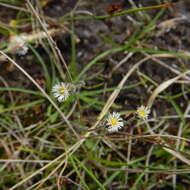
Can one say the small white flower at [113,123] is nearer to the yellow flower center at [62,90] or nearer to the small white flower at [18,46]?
the yellow flower center at [62,90]

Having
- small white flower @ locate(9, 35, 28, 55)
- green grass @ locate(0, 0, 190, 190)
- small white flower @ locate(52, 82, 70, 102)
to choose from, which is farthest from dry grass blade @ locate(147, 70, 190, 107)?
small white flower @ locate(9, 35, 28, 55)

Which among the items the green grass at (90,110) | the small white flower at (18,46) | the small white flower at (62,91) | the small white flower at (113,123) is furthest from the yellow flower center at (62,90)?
the small white flower at (18,46)

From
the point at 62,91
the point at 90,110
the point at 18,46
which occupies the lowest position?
the point at 90,110

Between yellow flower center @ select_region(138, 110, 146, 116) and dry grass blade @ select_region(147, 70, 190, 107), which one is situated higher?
yellow flower center @ select_region(138, 110, 146, 116)

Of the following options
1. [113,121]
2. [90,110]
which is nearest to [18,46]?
[90,110]

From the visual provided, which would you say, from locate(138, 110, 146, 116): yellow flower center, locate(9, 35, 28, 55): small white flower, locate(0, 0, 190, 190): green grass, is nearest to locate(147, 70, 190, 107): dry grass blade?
locate(0, 0, 190, 190): green grass

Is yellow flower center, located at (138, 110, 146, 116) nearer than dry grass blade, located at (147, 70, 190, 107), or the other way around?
yellow flower center, located at (138, 110, 146, 116)

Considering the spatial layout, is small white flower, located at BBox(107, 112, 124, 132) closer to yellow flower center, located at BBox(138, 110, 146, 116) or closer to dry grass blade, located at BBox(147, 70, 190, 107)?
yellow flower center, located at BBox(138, 110, 146, 116)

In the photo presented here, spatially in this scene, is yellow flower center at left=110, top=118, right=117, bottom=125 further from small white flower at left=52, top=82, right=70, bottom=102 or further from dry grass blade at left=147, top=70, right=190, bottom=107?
dry grass blade at left=147, top=70, right=190, bottom=107

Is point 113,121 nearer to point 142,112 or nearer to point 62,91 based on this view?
point 142,112

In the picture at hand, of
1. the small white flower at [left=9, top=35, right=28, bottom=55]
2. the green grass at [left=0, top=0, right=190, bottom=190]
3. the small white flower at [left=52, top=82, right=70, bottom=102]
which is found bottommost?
the green grass at [left=0, top=0, right=190, bottom=190]

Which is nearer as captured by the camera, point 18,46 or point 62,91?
point 62,91

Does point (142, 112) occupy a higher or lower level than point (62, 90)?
lower
